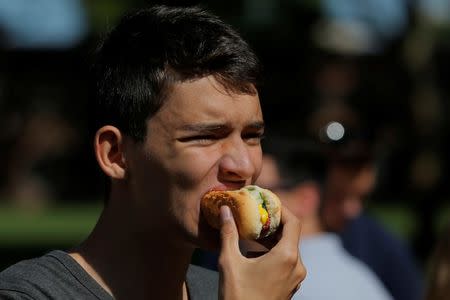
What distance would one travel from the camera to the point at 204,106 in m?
3.33

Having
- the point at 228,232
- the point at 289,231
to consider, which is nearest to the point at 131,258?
the point at 228,232

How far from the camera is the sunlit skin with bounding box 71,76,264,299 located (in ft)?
10.9

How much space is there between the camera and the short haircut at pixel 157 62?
11.2 feet

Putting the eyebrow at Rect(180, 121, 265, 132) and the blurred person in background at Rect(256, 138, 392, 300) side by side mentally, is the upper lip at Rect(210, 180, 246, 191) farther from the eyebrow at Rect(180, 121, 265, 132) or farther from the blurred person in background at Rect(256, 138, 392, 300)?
the blurred person in background at Rect(256, 138, 392, 300)

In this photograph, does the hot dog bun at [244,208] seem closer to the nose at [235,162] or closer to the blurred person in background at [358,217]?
the nose at [235,162]

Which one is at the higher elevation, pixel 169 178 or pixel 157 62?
pixel 157 62

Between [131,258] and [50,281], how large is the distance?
290 mm

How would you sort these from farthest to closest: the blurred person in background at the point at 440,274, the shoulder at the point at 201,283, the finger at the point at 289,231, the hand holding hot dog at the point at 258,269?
the blurred person in background at the point at 440,274 → the shoulder at the point at 201,283 → the finger at the point at 289,231 → the hand holding hot dog at the point at 258,269

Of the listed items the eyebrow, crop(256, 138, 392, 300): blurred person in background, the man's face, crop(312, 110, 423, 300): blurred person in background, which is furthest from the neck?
crop(312, 110, 423, 300): blurred person in background

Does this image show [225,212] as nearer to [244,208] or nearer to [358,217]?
[244,208]

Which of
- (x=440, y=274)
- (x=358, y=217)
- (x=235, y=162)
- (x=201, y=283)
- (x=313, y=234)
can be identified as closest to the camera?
(x=235, y=162)

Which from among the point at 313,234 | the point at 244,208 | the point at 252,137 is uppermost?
the point at 252,137

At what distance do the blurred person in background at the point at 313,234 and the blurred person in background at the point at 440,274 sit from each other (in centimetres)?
63

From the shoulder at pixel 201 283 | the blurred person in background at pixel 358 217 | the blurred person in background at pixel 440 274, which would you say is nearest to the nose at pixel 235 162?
the shoulder at pixel 201 283
